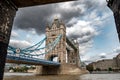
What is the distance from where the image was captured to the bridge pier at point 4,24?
13.1ft

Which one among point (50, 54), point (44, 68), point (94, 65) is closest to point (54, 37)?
point (50, 54)

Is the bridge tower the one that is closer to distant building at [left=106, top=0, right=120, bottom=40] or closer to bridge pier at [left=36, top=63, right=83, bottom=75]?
bridge pier at [left=36, top=63, right=83, bottom=75]

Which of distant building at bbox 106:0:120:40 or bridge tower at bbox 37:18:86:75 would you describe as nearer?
distant building at bbox 106:0:120:40

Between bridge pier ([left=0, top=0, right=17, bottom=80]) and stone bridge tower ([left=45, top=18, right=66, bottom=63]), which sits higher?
stone bridge tower ([left=45, top=18, right=66, bottom=63])

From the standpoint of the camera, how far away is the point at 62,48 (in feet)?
133

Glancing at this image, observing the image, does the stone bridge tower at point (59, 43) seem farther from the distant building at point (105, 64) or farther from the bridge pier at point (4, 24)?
the distant building at point (105, 64)

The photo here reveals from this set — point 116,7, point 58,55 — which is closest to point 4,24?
point 116,7

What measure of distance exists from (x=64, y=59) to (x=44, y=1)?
36170 millimetres

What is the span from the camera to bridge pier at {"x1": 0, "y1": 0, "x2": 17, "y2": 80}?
4.00 m

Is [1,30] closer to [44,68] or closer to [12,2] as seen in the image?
[12,2]

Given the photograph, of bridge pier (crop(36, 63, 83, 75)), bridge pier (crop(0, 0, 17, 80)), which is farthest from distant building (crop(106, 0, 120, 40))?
bridge pier (crop(36, 63, 83, 75))

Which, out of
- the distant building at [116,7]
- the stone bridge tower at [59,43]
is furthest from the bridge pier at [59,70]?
the distant building at [116,7]

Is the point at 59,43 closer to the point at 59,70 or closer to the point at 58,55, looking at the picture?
the point at 58,55

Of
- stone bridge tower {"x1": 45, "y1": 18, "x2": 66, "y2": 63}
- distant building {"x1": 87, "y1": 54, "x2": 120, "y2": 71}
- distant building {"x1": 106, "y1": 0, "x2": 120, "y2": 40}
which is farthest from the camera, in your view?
distant building {"x1": 87, "y1": 54, "x2": 120, "y2": 71}
